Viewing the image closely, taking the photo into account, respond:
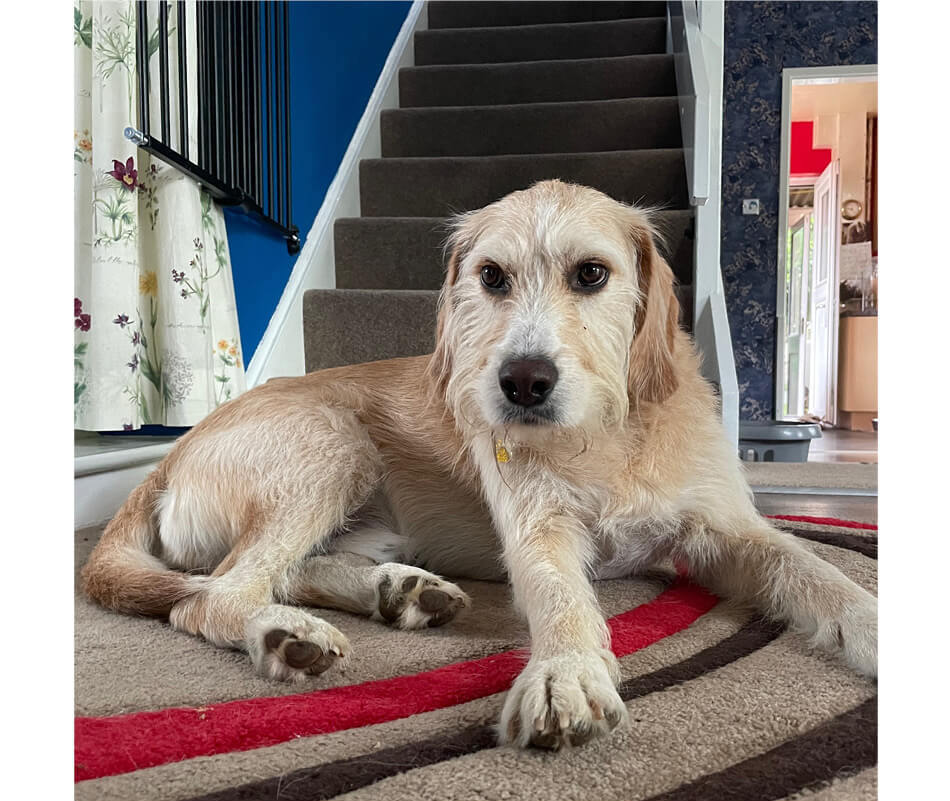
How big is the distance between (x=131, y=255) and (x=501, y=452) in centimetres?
136

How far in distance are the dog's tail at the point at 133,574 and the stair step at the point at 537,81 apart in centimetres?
331

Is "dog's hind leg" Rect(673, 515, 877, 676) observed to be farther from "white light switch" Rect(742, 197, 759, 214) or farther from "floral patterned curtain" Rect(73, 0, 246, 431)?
"white light switch" Rect(742, 197, 759, 214)

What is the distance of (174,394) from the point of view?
2236 millimetres

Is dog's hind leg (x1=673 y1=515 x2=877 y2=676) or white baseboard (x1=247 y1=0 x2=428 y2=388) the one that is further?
white baseboard (x1=247 y1=0 x2=428 y2=388)

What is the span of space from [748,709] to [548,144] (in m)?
3.17

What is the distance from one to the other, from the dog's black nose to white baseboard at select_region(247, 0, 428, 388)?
1.88m

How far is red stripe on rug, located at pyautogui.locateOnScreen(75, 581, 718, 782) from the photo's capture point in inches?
30.9

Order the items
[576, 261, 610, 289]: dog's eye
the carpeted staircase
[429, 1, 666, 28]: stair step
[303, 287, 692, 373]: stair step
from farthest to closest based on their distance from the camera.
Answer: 1. [429, 1, 666, 28]: stair step
2. the carpeted staircase
3. [303, 287, 692, 373]: stair step
4. [576, 261, 610, 289]: dog's eye

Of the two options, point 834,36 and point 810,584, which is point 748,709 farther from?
point 834,36

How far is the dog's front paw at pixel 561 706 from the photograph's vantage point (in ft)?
2.54

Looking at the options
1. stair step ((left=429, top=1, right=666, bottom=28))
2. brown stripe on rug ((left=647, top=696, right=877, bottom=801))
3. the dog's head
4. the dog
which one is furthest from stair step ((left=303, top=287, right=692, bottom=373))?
stair step ((left=429, top=1, right=666, bottom=28))

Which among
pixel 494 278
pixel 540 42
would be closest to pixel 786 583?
pixel 494 278

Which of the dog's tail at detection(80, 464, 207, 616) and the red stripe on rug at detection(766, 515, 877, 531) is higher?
the dog's tail at detection(80, 464, 207, 616)
